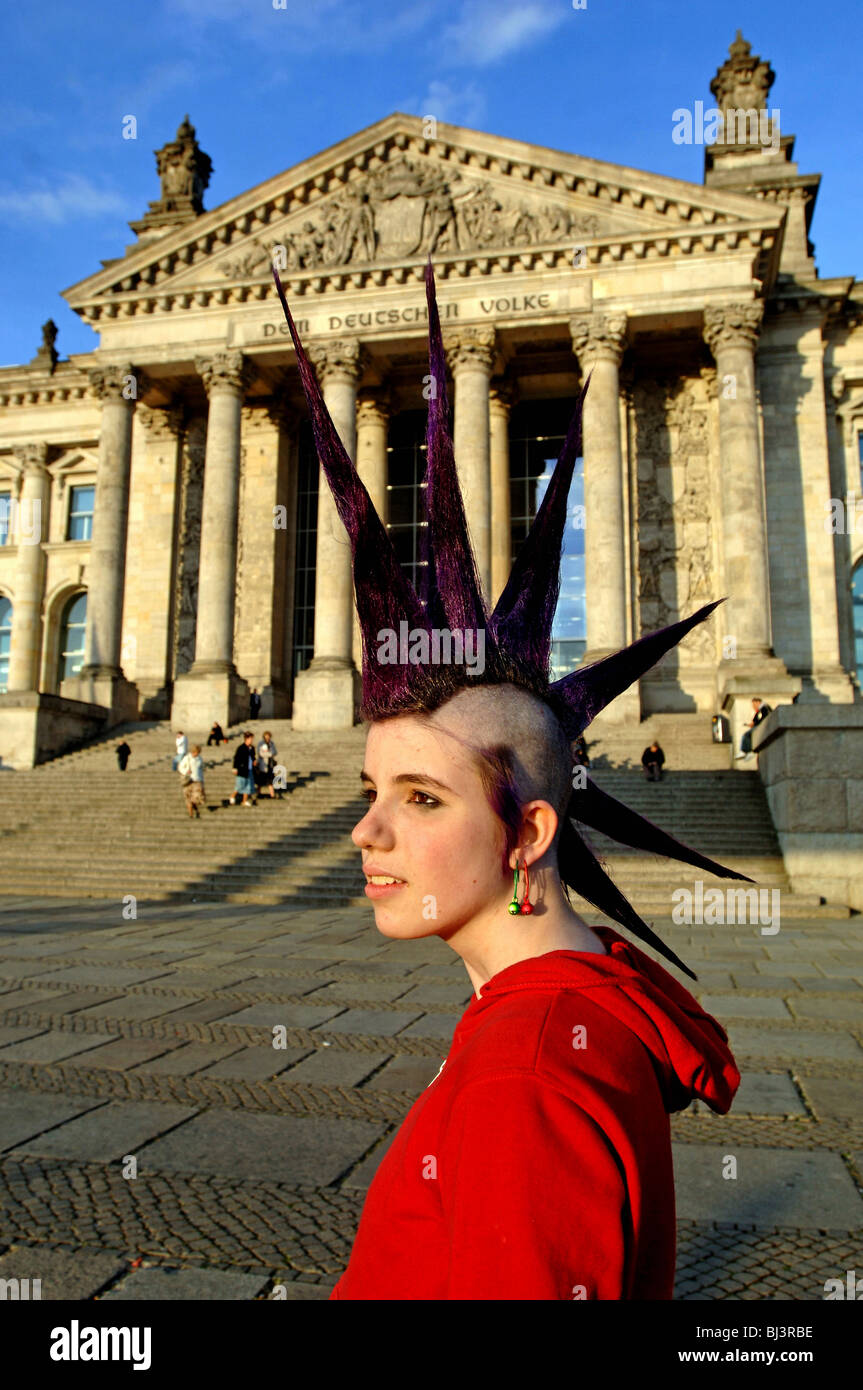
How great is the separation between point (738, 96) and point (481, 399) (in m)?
14.7

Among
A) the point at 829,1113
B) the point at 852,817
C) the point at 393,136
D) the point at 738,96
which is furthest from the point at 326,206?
the point at 829,1113

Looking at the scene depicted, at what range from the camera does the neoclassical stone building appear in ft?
84.2

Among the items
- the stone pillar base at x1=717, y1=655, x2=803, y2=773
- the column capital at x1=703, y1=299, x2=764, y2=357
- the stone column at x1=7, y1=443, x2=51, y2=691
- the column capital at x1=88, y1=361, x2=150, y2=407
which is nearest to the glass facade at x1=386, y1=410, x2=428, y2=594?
the column capital at x1=88, y1=361, x2=150, y2=407

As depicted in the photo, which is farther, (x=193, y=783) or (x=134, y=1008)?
(x=193, y=783)

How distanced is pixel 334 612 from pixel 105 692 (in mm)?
6803

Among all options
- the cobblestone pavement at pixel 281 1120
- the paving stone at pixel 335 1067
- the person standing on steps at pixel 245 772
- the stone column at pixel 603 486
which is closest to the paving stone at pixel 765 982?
the cobblestone pavement at pixel 281 1120

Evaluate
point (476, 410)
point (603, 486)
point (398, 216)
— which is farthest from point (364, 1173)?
point (398, 216)

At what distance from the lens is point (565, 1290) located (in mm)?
990

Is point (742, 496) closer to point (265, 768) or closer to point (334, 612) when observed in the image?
point (334, 612)

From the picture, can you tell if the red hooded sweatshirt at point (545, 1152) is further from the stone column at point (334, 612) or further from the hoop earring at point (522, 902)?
the stone column at point (334, 612)

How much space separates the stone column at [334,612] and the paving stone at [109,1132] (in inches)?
827

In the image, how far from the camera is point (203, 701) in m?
26.7

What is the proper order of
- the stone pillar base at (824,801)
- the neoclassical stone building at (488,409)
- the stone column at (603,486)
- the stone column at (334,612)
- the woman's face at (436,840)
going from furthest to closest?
1. the stone column at (334,612)
2. the neoclassical stone building at (488,409)
3. the stone column at (603,486)
4. the stone pillar base at (824,801)
5. the woman's face at (436,840)

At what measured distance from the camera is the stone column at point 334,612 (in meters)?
25.9
